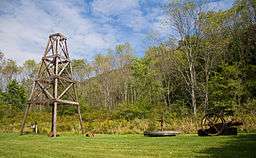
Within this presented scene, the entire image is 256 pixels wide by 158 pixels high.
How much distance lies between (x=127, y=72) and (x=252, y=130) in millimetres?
52567

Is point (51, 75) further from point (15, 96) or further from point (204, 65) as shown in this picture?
point (15, 96)

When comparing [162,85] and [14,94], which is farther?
[14,94]

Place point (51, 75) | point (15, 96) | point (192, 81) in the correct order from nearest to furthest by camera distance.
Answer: point (51, 75) → point (192, 81) → point (15, 96)

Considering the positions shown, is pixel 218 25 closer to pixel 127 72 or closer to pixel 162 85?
pixel 162 85

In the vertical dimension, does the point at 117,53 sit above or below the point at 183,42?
above

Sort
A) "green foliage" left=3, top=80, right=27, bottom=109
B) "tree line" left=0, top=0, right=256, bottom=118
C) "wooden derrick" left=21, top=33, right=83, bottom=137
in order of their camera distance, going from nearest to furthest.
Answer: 1. "wooden derrick" left=21, top=33, right=83, bottom=137
2. "tree line" left=0, top=0, right=256, bottom=118
3. "green foliage" left=3, top=80, right=27, bottom=109

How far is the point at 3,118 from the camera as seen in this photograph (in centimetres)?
4319

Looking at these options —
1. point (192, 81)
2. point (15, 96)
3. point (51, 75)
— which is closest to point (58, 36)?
point (51, 75)

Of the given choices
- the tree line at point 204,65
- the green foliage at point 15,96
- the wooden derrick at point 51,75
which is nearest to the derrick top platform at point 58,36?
the wooden derrick at point 51,75

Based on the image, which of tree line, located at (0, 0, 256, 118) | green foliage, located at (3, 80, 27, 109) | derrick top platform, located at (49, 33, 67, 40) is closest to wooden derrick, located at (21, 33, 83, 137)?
derrick top platform, located at (49, 33, 67, 40)

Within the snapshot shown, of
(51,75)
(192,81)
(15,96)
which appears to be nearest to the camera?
(51,75)

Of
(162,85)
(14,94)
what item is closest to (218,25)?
(162,85)

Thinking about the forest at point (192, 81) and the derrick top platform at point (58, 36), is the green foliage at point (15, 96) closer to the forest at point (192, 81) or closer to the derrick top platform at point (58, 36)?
the forest at point (192, 81)

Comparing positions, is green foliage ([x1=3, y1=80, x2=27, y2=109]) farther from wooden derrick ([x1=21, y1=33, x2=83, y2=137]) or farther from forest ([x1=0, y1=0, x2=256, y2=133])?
wooden derrick ([x1=21, y1=33, x2=83, y2=137])
